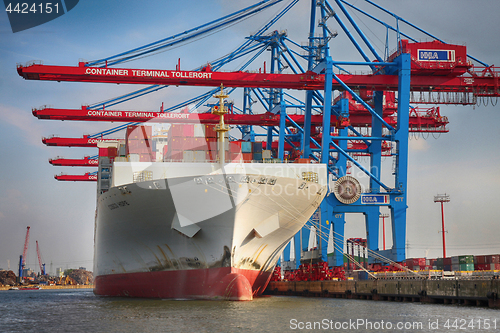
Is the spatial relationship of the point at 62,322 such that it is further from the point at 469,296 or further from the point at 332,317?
the point at 469,296

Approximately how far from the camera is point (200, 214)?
21766mm

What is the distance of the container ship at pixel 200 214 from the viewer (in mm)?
21734

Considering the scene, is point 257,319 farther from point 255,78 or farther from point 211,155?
point 255,78

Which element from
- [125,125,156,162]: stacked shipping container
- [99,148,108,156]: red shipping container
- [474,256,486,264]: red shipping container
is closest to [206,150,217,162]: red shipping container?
[125,125,156,162]: stacked shipping container

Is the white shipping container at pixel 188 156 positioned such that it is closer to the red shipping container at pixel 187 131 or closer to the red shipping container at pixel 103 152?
the red shipping container at pixel 187 131

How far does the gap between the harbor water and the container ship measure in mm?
1360

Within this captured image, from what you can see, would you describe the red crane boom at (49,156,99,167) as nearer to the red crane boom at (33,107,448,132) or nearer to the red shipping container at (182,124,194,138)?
the red crane boom at (33,107,448,132)

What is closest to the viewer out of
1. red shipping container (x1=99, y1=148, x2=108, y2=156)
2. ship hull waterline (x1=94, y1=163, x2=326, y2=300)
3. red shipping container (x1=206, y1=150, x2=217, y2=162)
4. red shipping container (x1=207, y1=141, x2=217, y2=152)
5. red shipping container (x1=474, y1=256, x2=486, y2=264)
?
ship hull waterline (x1=94, y1=163, x2=326, y2=300)

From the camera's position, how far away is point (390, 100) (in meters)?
44.1

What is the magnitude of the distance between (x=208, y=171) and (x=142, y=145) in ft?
14.5

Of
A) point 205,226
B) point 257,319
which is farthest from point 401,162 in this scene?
point 257,319

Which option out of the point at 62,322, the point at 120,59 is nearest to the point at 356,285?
the point at 62,322

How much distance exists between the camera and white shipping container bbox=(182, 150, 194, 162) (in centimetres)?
2569

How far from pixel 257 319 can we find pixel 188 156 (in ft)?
33.6
